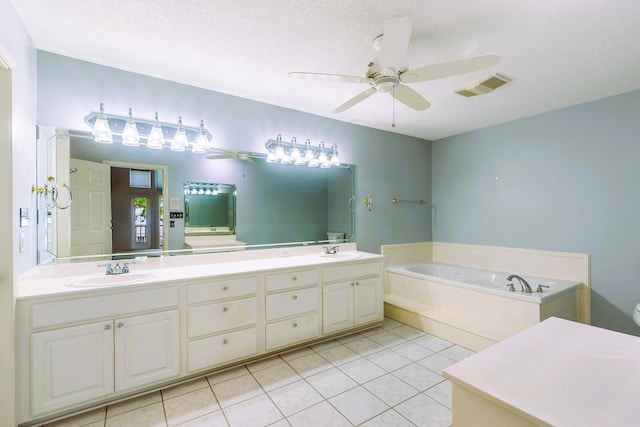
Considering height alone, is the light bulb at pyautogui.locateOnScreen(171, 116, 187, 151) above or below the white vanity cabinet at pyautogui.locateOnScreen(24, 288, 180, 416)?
above

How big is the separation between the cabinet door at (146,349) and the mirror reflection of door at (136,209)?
2.30 feet

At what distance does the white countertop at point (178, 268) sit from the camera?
187cm

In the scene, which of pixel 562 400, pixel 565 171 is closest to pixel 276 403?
pixel 562 400

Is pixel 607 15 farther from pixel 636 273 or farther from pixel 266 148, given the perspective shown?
pixel 266 148

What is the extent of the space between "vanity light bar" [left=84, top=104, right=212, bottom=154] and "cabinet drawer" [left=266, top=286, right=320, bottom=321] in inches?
59.4

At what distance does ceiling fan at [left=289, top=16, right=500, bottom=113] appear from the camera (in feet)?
4.80

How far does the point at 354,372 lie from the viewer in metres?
2.37

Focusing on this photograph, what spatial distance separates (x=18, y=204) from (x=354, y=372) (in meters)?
2.55

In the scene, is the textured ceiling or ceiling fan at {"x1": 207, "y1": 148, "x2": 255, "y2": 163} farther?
ceiling fan at {"x1": 207, "y1": 148, "x2": 255, "y2": 163}

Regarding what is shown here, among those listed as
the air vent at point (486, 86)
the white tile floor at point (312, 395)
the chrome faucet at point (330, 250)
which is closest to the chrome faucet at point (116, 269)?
the white tile floor at point (312, 395)

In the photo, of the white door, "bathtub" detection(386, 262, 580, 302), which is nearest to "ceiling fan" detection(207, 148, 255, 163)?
the white door

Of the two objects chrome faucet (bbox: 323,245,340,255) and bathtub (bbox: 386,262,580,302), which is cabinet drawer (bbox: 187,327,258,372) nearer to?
chrome faucet (bbox: 323,245,340,255)

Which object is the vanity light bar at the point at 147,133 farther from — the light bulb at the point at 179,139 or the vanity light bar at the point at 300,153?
the vanity light bar at the point at 300,153

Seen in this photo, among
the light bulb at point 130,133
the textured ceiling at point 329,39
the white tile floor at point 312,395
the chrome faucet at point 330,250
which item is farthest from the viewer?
the chrome faucet at point 330,250
